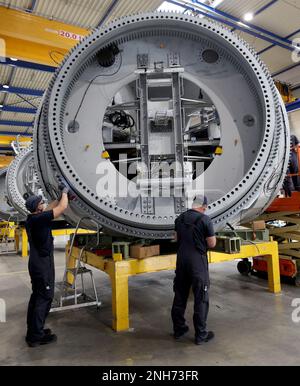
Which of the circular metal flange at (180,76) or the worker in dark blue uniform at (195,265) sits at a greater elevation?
the circular metal flange at (180,76)

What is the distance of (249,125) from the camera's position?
296 centimetres

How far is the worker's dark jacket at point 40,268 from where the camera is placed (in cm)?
253

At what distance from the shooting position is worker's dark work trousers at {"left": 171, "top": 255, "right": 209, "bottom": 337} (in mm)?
2373

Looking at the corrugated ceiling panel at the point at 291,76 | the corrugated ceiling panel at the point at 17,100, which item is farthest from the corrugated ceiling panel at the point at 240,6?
the corrugated ceiling panel at the point at 17,100

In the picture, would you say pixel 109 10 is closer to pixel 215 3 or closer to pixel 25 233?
pixel 215 3

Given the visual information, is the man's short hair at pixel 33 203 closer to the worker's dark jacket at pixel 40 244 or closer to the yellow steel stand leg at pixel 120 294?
the worker's dark jacket at pixel 40 244

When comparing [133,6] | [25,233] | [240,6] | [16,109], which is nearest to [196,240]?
[133,6]

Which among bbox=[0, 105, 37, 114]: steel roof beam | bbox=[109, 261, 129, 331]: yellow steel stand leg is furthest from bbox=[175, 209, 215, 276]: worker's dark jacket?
bbox=[0, 105, 37, 114]: steel roof beam

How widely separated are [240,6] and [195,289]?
20.6ft

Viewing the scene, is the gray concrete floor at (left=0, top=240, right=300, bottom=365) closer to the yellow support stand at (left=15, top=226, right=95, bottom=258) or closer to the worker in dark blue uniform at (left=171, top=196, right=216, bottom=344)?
the worker in dark blue uniform at (left=171, top=196, right=216, bottom=344)

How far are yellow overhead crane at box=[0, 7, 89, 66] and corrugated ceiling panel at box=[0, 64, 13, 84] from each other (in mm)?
3503

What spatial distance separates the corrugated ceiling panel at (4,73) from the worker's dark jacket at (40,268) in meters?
7.55

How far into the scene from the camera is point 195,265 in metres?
2.40
